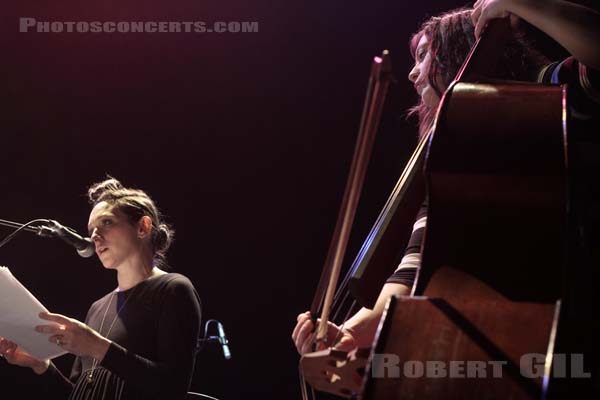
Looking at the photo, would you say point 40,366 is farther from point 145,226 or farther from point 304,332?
point 304,332

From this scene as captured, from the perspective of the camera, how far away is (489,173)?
2.95 feet

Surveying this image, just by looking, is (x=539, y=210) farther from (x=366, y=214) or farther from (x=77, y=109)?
(x=77, y=109)

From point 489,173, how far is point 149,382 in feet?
4.51

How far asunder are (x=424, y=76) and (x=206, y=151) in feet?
7.12

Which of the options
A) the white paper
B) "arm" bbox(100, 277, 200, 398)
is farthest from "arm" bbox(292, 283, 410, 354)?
the white paper

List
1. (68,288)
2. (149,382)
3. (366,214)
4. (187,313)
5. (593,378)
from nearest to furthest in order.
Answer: (593,378), (149,382), (187,313), (366,214), (68,288)

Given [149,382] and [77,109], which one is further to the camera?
[77,109]

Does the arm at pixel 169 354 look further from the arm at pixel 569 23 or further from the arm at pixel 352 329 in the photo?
the arm at pixel 569 23

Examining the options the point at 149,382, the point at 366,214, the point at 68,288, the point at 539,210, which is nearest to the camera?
the point at 539,210

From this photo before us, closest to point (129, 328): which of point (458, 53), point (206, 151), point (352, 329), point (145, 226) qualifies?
point (145, 226)

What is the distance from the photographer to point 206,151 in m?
3.44

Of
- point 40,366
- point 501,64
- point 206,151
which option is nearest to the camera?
point 501,64

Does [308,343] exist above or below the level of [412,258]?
below

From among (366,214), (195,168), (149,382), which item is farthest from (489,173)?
(195,168)
